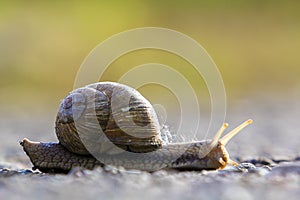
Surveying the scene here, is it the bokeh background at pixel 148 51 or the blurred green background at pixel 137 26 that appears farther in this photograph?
the blurred green background at pixel 137 26

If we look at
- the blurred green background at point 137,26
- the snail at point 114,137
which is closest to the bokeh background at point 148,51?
the blurred green background at point 137,26

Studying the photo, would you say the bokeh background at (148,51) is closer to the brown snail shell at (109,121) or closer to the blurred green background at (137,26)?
the blurred green background at (137,26)

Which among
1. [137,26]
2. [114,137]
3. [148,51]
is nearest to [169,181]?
[114,137]

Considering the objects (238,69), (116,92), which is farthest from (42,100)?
(116,92)

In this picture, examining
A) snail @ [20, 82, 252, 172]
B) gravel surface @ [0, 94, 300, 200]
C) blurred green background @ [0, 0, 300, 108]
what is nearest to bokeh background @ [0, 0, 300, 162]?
blurred green background @ [0, 0, 300, 108]

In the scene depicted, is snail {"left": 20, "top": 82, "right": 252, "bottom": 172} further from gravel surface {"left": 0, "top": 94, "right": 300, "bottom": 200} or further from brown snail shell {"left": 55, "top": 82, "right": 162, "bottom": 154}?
gravel surface {"left": 0, "top": 94, "right": 300, "bottom": 200}

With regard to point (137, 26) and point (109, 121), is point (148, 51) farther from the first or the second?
point (109, 121)
